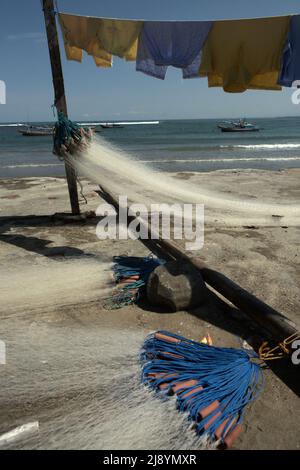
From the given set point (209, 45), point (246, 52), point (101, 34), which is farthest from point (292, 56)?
point (101, 34)

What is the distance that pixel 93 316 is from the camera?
3.73m

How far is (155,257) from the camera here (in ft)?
17.2

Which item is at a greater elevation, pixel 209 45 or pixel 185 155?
pixel 209 45

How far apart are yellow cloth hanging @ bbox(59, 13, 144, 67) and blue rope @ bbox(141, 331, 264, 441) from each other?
453cm

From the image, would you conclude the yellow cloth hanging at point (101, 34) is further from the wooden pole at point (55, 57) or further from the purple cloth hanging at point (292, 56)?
the purple cloth hanging at point (292, 56)

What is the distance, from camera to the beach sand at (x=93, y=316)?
2396mm

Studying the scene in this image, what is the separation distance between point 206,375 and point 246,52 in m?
4.22

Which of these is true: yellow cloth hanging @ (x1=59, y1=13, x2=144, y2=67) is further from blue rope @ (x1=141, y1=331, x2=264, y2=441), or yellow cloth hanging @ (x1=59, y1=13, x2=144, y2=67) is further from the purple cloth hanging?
blue rope @ (x1=141, y1=331, x2=264, y2=441)

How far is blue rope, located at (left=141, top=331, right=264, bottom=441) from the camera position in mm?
2475

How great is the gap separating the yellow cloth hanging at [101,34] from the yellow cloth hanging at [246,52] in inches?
47.7

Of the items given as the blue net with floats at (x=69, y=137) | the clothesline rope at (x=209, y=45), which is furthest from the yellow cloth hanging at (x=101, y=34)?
the blue net with floats at (x=69, y=137)

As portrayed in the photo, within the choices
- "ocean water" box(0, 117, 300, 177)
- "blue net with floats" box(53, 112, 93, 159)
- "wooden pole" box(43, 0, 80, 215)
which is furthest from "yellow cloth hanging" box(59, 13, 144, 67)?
"ocean water" box(0, 117, 300, 177)

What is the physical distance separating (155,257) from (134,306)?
1.39 metres
